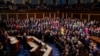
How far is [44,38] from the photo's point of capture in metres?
23.1

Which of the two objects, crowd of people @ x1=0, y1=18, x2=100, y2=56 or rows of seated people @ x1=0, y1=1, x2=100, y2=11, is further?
rows of seated people @ x1=0, y1=1, x2=100, y2=11

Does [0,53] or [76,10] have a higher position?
[0,53]

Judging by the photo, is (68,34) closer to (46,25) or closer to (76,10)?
(46,25)

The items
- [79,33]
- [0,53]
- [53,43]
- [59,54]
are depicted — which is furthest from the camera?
[53,43]

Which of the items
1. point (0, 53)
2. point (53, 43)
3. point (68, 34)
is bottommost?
point (53, 43)

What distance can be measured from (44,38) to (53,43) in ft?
3.13

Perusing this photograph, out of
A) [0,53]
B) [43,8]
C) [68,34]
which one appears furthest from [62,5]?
[0,53]

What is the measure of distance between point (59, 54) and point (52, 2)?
1648 centimetres

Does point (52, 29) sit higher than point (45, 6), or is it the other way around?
point (52, 29)

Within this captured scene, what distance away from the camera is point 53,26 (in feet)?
76.6

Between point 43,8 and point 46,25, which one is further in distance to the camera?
point 43,8

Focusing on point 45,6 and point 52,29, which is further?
point 45,6

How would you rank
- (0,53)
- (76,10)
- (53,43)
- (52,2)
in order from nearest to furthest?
(0,53), (53,43), (76,10), (52,2)

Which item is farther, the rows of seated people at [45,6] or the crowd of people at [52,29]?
the rows of seated people at [45,6]
